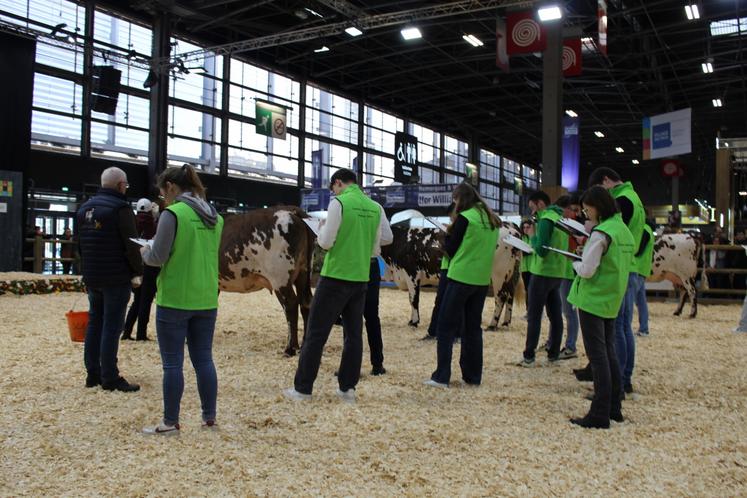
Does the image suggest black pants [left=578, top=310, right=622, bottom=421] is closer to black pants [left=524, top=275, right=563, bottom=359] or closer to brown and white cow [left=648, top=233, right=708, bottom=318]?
black pants [left=524, top=275, right=563, bottom=359]

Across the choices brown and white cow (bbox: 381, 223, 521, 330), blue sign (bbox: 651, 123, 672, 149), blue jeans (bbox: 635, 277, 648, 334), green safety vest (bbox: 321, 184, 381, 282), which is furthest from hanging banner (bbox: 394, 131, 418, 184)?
green safety vest (bbox: 321, 184, 381, 282)

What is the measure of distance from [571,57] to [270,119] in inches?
424

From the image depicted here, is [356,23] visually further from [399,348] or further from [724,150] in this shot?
[399,348]

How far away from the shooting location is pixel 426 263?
31.5 feet

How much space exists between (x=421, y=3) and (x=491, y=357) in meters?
16.8

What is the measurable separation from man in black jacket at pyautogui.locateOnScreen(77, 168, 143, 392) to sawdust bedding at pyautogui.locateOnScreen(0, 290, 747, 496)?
0.97 ft

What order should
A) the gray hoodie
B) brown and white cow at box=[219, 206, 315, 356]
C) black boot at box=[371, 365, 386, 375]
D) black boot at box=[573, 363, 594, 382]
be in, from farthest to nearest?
brown and white cow at box=[219, 206, 315, 356]
black boot at box=[371, 365, 386, 375]
black boot at box=[573, 363, 594, 382]
the gray hoodie

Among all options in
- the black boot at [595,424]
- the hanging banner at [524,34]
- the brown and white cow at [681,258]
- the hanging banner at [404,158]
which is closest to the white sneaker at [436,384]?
the black boot at [595,424]

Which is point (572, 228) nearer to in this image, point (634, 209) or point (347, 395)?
point (634, 209)

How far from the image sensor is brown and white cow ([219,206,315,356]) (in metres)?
6.94

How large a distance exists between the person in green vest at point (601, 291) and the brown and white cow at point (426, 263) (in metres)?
4.78

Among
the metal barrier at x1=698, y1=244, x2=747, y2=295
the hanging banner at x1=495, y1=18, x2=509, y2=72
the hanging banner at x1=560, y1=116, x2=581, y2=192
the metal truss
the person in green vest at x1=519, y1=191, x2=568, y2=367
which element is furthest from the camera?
the hanging banner at x1=560, y1=116, x2=581, y2=192

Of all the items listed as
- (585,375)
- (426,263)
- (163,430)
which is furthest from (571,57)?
(163,430)

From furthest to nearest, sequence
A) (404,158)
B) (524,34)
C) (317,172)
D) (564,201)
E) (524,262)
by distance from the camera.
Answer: (404,158), (317,172), (524,34), (524,262), (564,201)
